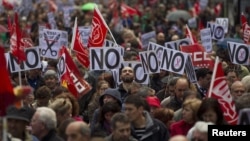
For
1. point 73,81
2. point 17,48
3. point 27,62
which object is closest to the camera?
point 73,81

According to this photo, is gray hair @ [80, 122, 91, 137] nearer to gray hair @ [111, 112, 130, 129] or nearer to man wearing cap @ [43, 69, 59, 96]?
gray hair @ [111, 112, 130, 129]

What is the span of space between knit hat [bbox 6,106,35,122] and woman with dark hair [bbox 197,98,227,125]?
1.87 meters

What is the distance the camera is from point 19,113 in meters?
14.1

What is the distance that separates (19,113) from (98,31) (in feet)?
25.6

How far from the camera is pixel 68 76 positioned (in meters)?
18.6

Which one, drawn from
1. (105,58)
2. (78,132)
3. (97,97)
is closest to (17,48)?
(105,58)

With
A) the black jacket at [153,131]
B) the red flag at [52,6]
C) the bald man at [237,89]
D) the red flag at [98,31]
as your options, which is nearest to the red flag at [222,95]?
the black jacket at [153,131]

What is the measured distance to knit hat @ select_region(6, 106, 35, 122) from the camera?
13844 millimetres

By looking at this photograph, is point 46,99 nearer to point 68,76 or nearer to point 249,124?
→ point 68,76

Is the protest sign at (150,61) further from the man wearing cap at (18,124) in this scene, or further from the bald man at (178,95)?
the man wearing cap at (18,124)

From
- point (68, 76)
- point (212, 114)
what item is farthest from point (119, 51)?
point (212, 114)

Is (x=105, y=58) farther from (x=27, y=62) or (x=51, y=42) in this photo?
(x=51, y=42)

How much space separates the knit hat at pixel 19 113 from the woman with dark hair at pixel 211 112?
1.87 meters

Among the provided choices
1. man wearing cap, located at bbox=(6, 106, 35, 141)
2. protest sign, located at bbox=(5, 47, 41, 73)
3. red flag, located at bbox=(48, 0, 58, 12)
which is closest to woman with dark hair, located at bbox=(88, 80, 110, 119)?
protest sign, located at bbox=(5, 47, 41, 73)
